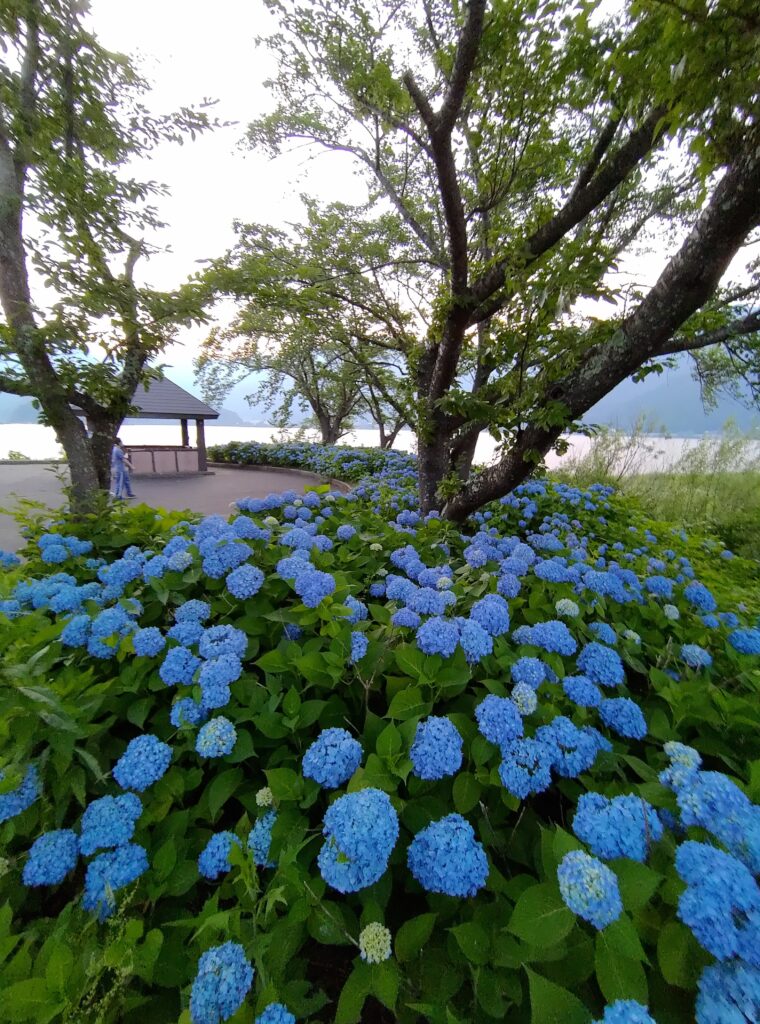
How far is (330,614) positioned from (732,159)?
2.51 meters

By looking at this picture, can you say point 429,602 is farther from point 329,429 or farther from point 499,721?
point 329,429

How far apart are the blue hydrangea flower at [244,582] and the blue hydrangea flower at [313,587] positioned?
0.18m

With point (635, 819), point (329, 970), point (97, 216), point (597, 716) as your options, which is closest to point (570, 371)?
point (597, 716)

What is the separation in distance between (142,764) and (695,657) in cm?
182

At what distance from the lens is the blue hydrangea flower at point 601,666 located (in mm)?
1248

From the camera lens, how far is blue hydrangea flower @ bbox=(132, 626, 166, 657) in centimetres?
126

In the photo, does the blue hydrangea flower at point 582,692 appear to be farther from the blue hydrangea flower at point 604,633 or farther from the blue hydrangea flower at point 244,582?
the blue hydrangea flower at point 244,582

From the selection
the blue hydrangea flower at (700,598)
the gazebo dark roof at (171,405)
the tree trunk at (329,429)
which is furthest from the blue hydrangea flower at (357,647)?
the tree trunk at (329,429)

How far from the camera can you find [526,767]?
3.26 feet

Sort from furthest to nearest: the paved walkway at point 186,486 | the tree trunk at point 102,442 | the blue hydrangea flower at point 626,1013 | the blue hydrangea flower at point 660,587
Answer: the paved walkway at point 186,486 < the tree trunk at point 102,442 < the blue hydrangea flower at point 660,587 < the blue hydrangea flower at point 626,1013

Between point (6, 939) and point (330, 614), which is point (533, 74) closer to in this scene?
point (330, 614)

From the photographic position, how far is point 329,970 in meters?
0.99

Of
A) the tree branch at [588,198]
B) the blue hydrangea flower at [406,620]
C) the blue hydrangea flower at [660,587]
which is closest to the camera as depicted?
the blue hydrangea flower at [406,620]

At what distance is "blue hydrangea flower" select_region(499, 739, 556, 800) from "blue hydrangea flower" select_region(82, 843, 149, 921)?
2.89 feet
